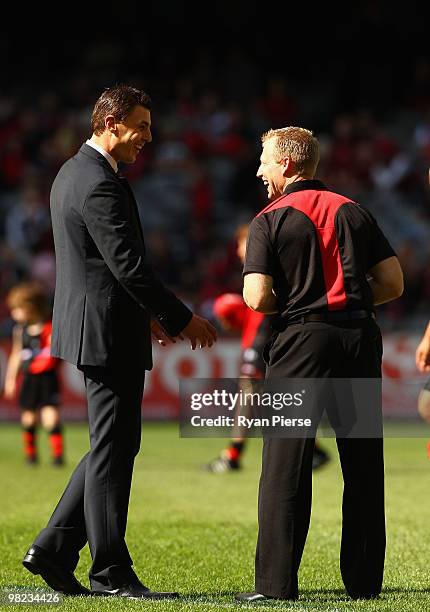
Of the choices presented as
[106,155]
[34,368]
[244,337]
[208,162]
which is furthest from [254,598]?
[208,162]

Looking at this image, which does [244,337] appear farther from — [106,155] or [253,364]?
[106,155]

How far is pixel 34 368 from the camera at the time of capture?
1378 centimetres

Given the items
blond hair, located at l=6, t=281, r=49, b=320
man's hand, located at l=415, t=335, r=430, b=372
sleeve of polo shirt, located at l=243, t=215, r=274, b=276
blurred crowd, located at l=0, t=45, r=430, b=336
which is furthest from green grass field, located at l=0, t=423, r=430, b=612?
blurred crowd, located at l=0, t=45, r=430, b=336

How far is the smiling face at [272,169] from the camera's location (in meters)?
5.90

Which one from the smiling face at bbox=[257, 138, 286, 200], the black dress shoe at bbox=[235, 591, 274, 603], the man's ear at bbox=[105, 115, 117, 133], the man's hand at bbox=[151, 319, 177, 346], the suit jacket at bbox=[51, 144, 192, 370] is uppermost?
the man's ear at bbox=[105, 115, 117, 133]

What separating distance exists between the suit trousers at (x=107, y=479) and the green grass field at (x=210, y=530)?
0.25 m

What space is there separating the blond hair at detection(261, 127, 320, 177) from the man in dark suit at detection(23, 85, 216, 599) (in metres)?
0.71

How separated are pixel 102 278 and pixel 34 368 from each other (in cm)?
801

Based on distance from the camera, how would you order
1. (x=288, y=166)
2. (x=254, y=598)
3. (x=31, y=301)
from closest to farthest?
(x=254, y=598), (x=288, y=166), (x=31, y=301)

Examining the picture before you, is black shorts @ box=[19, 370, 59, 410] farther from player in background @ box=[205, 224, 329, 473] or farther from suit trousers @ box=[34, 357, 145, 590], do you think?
suit trousers @ box=[34, 357, 145, 590]

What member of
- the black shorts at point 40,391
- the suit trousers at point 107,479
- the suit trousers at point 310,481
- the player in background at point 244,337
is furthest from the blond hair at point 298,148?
the black shorts at point 40,391

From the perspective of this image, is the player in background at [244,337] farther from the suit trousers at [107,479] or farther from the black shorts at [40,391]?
the suit trousers at [107,479]

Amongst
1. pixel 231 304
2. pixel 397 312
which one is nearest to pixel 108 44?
pixel 397 312

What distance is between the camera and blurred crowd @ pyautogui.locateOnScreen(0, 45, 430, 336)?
66.6 ft
